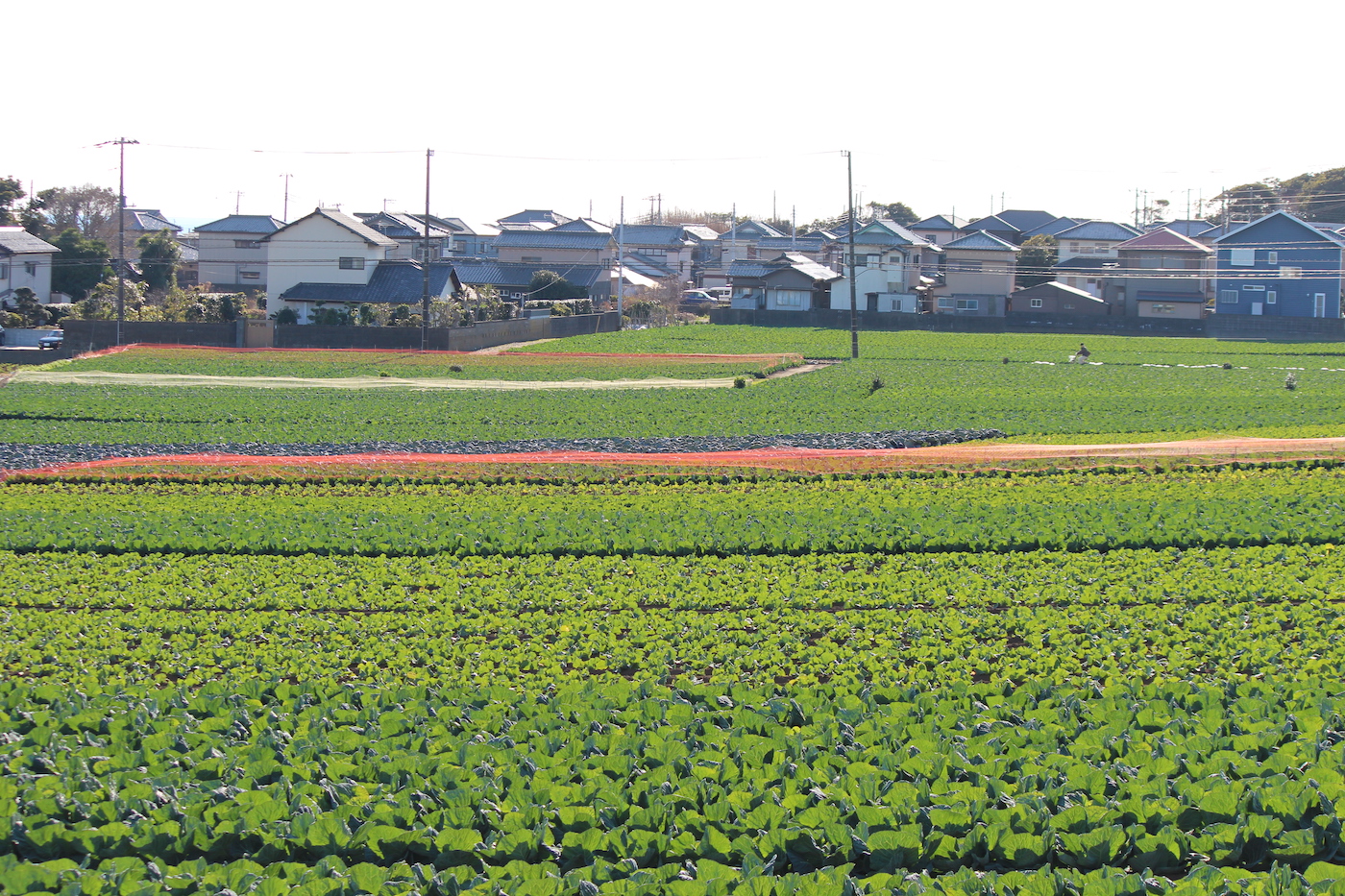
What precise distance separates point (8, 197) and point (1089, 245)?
8386 cm

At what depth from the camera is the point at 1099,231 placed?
9812 centimetres

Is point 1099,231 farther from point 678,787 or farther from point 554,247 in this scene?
point 678,787

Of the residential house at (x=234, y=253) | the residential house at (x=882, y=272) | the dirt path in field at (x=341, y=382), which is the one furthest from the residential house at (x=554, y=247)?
the dirt path in field at (x=341, y=382)

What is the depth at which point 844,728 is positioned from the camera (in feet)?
30.0

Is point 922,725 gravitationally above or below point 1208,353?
below

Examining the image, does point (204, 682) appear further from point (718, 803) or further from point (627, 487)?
point (627, 487)

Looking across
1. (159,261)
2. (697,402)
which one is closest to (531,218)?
(159,261)

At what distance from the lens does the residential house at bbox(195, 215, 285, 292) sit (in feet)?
281

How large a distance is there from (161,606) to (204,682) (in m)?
3.06

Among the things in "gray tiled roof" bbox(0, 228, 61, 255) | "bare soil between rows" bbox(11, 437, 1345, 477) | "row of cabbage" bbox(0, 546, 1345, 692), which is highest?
"gray tiled roof" bbox(0, 228, 61, 255)

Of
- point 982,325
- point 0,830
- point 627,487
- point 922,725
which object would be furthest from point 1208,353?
point 0,830

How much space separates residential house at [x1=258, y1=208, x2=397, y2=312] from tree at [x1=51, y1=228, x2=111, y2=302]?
13.5 meters

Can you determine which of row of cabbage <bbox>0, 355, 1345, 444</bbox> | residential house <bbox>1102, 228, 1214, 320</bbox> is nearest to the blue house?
residential house <bbox>1102, 228, 1214, 320</bbox>

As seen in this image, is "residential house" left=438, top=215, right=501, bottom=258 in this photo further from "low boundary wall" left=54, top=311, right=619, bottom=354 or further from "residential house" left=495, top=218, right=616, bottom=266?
"low boundary wall" left=54, top=311, right=619, bottom=354
